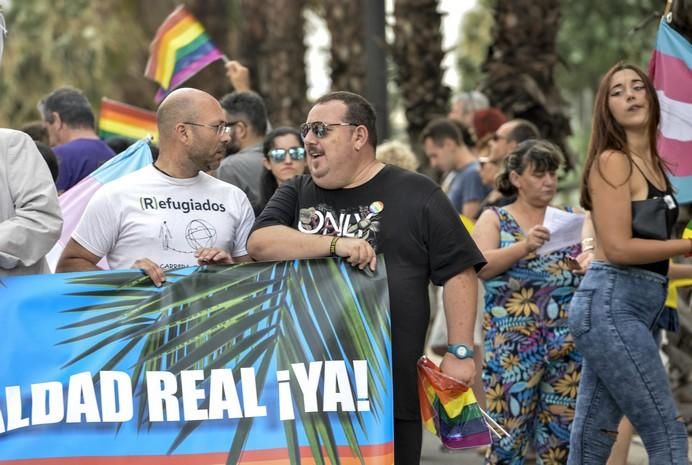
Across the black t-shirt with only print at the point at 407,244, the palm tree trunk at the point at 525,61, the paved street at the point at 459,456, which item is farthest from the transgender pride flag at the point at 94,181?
the palm tree trunk at the point at 525,61

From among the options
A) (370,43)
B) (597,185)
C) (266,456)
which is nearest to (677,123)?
(597,185)

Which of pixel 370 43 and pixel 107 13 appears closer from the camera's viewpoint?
pixel 370 43

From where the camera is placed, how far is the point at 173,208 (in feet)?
18.7

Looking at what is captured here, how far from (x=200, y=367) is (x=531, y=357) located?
2492 millimetres

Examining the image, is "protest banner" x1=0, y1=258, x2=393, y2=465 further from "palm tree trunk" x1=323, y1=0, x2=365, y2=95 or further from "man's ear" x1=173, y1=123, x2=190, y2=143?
"palm tree trunk" x1=323, y1=0, x2=365, y2=95

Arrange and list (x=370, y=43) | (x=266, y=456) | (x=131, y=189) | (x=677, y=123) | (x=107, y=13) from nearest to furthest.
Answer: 1. (x=266, y=456)
2. (x=131, y=189)
3. (x=677, y=123)
4. (x=370, y=43)
5. (x=107, y=13)

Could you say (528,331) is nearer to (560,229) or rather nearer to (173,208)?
→ (560,229)

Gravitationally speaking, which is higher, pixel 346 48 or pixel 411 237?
pixel 346 48

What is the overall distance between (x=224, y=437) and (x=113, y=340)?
1.80 feet

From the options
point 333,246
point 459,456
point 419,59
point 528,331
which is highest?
point 419,59

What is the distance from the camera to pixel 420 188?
5297 mm

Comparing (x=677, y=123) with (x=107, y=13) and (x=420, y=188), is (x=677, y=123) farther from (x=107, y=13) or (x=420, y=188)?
(x=107, y=13)

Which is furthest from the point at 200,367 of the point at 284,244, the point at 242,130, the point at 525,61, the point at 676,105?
the point at 525,61

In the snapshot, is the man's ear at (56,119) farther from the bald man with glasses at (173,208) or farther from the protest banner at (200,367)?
the protest banner at (200,367)
